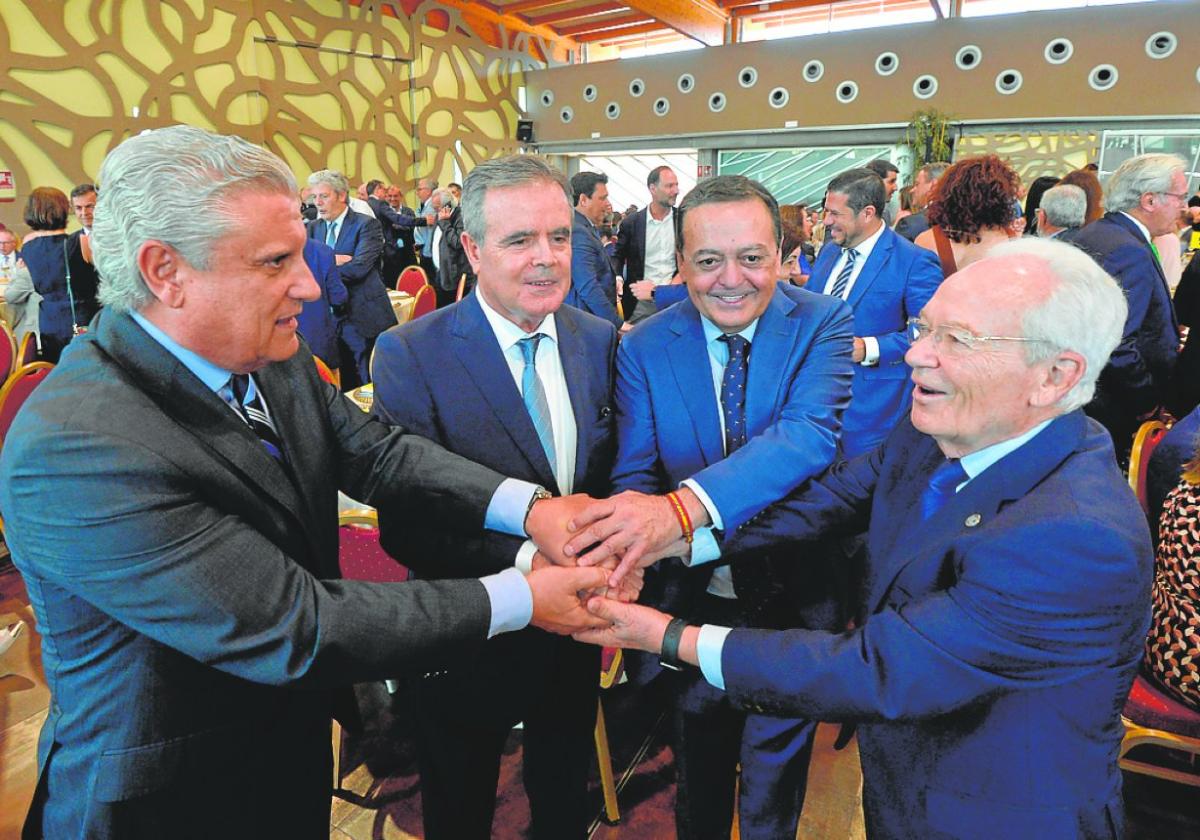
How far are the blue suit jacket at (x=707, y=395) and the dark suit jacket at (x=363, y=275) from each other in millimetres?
4256

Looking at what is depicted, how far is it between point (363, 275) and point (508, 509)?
444cm

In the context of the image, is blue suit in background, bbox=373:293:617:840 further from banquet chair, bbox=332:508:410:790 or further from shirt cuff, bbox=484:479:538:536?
banquet chair, bbox=332:508:410:790

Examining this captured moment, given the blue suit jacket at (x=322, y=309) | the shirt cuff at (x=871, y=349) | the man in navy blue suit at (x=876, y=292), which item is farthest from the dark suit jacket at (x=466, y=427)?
the blue suit jacket at (x=322, y=309)

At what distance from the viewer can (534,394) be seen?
5.41ft

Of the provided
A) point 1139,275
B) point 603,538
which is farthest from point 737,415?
point 1139,275

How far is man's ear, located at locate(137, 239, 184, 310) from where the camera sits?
1.04m

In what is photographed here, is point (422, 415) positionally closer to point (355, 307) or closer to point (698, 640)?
point (698, 640)

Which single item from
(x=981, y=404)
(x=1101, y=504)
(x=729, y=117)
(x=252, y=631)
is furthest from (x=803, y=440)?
(x=729, y=117)

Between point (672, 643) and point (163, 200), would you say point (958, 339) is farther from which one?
point (163, 200)

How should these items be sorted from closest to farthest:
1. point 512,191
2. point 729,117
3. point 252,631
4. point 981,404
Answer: point 252,631
point 981,404
point 512,191
point 729,117

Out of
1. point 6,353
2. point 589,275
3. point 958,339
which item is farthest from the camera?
point 589,275

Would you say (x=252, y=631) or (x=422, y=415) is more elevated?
(x=422, y=415)

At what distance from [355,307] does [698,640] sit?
4803mm

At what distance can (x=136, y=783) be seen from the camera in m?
1.08
